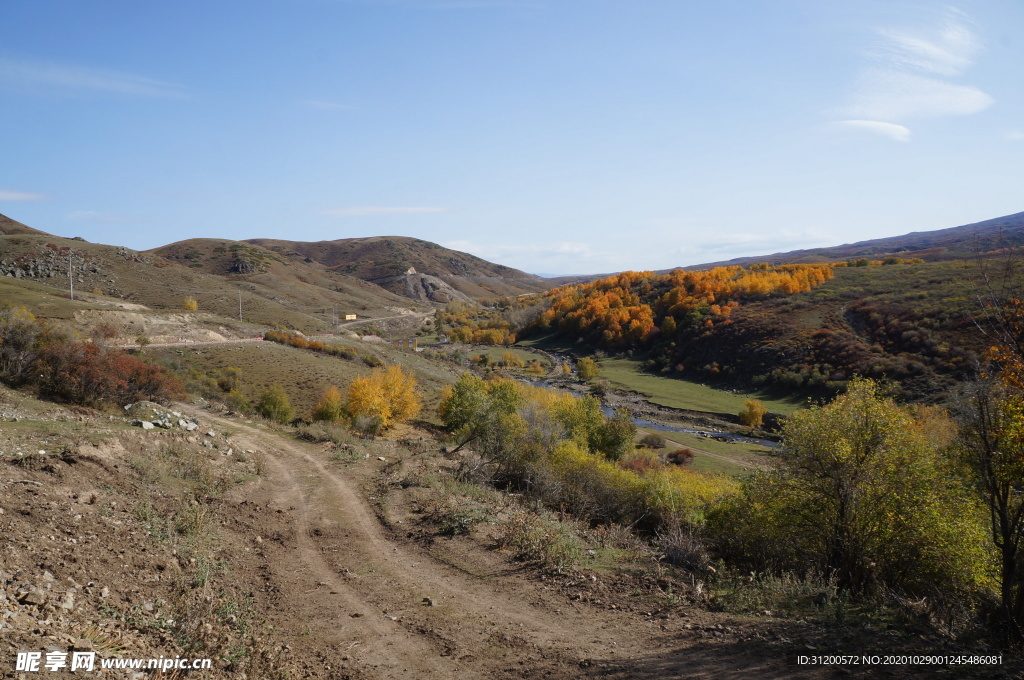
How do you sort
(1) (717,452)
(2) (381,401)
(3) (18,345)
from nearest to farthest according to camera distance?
1. (3) (18,345)
2. (2) (381,401)
3. (1) (717,452)

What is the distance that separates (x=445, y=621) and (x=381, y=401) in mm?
33209

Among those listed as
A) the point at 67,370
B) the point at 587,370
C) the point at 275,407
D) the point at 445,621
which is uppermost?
the point at 67,370

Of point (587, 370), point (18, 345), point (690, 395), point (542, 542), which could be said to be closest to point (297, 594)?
point (542, 542)

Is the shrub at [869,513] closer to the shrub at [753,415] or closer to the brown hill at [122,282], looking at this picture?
the shrub at [753,415]

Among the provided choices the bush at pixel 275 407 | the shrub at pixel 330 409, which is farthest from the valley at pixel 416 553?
the bush at pixel 275 407

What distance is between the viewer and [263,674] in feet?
22.3

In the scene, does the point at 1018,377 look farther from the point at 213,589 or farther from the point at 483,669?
the point at 213,589

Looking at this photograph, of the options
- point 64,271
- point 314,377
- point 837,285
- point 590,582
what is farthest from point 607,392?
point 64,271

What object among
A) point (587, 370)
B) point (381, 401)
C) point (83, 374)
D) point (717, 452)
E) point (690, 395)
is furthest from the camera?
point (587, 370)

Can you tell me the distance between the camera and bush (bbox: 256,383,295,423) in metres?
38.7

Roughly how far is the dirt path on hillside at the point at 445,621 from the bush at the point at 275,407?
27854 mm

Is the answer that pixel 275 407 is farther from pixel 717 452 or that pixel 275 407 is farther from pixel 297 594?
pixel 717 452

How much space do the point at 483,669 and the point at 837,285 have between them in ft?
418

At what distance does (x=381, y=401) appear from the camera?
134 ft
